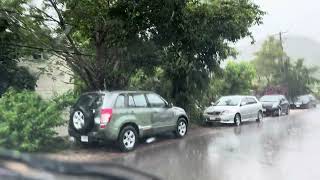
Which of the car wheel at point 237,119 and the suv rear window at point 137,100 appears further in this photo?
the car wheel at point 237,119

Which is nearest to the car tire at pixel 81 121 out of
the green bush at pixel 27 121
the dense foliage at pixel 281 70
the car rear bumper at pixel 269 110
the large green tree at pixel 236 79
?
the green bush at pixel 27 121

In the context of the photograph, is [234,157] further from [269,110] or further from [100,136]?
[269,110]

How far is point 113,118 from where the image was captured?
1112cm

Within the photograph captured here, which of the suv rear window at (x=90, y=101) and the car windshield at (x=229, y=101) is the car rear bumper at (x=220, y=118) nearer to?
the car windshield at (x=229, y=101)

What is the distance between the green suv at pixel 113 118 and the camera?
11031 mm

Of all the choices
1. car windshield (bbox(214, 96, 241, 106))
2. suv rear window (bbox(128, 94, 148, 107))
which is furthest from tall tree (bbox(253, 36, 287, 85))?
suv rear window (bbox(128, 94, 148, 107))

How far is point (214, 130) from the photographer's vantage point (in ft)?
57.2

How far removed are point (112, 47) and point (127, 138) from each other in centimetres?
388

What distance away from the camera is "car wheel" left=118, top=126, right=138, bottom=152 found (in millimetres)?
11359

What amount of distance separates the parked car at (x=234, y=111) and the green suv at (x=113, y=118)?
6.69m

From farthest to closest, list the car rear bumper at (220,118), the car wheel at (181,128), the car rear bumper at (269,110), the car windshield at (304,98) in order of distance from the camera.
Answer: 1. the car windshield at (304,98)
2. the car rear bumper at (269,110)
3. the car rear bumper at (220,118)
4. the car wheel at (181,128)

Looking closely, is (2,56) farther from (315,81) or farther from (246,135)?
(315,81)

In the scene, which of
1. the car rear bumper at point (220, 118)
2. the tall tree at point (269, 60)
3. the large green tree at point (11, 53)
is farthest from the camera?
the tall tree at point (269, 60)

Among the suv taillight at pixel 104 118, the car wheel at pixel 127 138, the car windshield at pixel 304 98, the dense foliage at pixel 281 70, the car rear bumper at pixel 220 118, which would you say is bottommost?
the car wheel at pixel 127 138
